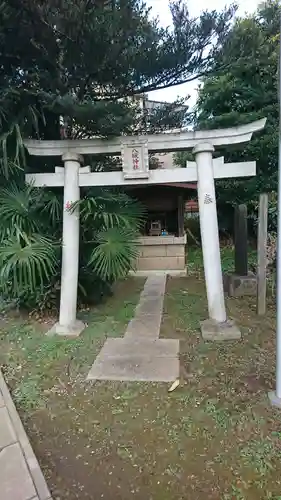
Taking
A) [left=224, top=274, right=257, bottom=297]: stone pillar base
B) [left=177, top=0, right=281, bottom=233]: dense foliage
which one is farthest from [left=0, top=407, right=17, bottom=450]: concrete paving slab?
[left=177, top=0, right=281, bottom=233]: dense foliage

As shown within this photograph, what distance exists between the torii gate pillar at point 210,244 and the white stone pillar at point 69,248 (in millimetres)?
1375

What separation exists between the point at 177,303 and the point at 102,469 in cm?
320

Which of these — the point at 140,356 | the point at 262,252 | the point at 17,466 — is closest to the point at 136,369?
the point at 140,356

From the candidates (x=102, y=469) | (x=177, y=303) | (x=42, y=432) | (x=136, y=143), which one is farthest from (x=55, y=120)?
(x=102, y=469)

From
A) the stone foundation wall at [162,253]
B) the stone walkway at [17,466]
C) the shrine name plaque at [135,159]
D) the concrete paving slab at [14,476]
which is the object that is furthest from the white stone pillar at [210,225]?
the stone foundation wall at [162,253]

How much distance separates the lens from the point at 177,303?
492cm

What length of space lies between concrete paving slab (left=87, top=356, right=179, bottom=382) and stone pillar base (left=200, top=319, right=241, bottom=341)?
617 millimetres

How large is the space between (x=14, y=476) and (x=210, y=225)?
2801 mm

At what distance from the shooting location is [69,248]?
12.4ft

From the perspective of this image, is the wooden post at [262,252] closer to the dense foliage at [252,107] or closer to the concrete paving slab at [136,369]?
the concrete paving slab at [136,369]

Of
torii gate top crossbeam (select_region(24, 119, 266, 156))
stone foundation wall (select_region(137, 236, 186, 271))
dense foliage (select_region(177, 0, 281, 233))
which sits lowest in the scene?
stone foundation wall (select_region(137, 236, 186, 271))

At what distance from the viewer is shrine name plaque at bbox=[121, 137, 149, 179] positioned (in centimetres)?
365

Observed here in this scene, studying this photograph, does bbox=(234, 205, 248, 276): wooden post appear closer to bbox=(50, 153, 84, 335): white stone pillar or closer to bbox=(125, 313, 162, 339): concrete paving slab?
bbox=(125, 313, 162, 339): concrete paving slab

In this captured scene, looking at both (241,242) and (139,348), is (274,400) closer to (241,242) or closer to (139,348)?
(139,348)
